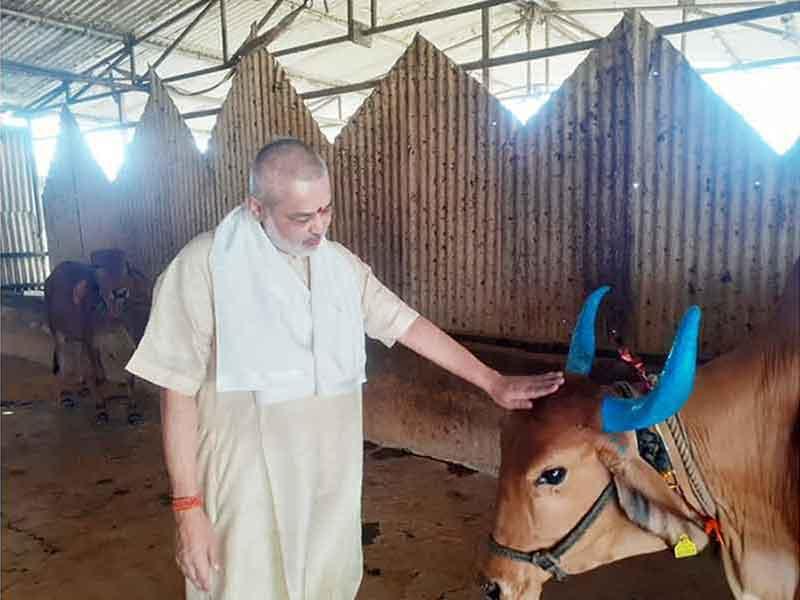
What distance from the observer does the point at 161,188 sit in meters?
7.06

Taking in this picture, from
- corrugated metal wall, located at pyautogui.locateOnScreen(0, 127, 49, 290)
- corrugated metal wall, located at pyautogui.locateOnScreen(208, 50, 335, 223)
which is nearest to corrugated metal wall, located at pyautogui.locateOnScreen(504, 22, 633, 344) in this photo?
corrugated metal wall, located at pyautogui.locateOnScreen(208, 50, 335, 223)

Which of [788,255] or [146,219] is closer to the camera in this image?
[788,255]

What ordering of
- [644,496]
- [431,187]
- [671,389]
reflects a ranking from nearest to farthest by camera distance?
1. [671,389]
2. [644,496]
3. [431,187]

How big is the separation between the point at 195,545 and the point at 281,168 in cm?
114

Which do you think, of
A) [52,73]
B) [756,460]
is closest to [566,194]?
[756,460]

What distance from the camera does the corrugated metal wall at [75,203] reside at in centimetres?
802

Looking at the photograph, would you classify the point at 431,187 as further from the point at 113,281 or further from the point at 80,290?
the point at 80,290

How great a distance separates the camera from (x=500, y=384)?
7.38 ft

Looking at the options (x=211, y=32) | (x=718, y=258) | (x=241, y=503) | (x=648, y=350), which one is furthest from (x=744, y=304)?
(x=211, y=32)

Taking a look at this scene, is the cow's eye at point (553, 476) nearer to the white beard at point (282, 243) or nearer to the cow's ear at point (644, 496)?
the cow's ear at point (644, 496)

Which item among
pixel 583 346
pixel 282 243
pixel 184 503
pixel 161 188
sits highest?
pixel 161 188

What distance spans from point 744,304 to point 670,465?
1.99 metres

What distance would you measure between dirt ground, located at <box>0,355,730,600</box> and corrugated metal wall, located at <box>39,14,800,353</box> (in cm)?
112

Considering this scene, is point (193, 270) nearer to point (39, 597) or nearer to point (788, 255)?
point (39, 597)
